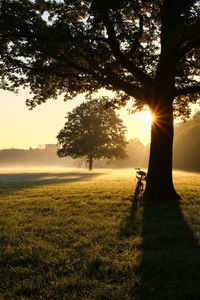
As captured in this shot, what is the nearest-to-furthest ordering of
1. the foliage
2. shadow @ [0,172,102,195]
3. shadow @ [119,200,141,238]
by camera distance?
shadow @ [119,200,141,238] → the foliage → shadow @ [0,172,102,195]

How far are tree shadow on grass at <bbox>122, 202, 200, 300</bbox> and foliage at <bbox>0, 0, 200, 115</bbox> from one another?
8199 millimetres

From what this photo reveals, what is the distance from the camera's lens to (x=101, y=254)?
8688 mm

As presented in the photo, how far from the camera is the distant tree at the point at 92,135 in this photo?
67062 mm

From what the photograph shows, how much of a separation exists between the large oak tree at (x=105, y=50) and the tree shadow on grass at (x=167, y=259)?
621cm

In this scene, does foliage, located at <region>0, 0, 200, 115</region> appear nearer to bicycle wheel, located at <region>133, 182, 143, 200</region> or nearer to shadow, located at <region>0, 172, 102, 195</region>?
bicycle wheel, located at <region>133, 182, 143, 200</region>

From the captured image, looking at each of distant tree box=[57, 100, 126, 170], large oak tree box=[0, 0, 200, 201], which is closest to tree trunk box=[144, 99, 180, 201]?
large oak tree box=[0, 0, 200, 201]

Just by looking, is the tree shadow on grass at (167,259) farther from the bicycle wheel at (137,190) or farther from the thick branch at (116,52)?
the thick branch at (116,52)

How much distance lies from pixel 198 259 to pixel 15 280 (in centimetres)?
413

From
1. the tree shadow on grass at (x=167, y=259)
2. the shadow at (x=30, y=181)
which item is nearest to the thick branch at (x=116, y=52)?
the tree shadow on grass at (x=167, y=259)

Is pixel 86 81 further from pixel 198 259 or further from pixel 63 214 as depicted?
pixel 198 259

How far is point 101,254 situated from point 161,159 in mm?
10740

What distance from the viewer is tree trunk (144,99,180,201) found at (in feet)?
60.7

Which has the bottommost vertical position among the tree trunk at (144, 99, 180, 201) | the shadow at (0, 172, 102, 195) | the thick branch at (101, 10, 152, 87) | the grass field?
the shadow at (0, 172, 102, 195)

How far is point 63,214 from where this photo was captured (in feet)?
47.6
